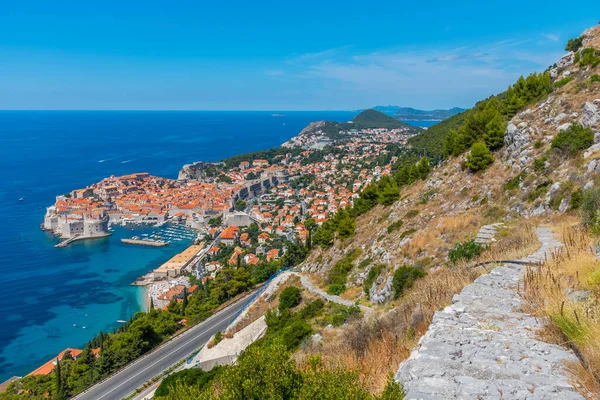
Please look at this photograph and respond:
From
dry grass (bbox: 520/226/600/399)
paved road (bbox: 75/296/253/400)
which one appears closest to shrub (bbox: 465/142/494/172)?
dry grass (bbox: 520/226/600/399)

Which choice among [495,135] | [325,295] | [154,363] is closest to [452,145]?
[495,135]

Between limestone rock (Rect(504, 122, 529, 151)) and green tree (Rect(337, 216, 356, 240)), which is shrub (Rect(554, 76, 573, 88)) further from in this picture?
green tree (Rect(337, 216, 356, 240))

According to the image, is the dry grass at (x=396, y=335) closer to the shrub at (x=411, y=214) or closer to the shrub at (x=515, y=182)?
the shrub at (x=515, y=182)

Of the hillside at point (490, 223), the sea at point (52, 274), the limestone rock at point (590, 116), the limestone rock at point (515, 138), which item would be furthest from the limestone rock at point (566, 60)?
the sea at point (52, 274)

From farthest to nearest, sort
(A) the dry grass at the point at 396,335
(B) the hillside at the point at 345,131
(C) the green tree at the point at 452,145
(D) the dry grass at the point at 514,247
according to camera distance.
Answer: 1. (B) the hillside at the point at 345,131
2. (C) the green tree at the point at 452,145
3. (D) the dry grass at the point at 514,247
4. (A) the dry grass at the point at 396,335

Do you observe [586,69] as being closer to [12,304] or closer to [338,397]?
[338,397]
